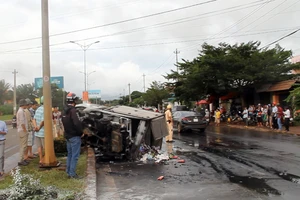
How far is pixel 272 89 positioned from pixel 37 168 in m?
22.4

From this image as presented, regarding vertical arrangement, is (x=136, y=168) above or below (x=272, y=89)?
below

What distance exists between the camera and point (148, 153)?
1012 centimetres

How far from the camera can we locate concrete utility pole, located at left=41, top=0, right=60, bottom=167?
764 centimetres

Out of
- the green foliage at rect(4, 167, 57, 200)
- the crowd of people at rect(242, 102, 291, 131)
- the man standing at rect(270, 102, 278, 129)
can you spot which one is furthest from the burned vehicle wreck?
the man standing at rect(270, 102, 278, 129)

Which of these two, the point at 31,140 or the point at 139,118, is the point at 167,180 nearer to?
the point at 139,118

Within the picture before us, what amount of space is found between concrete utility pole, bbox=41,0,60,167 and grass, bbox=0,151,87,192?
31 cm

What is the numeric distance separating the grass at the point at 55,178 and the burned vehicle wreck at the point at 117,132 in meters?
1.20

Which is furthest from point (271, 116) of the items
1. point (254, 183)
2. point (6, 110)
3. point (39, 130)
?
point (6, 110)

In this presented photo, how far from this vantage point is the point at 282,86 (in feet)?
82.6

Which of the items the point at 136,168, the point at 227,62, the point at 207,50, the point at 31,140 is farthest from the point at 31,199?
the point at 207,50

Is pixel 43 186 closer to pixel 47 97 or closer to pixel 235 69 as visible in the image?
pixel 47 97

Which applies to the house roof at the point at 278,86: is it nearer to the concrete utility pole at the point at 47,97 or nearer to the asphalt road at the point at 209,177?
the asphalt road at the point at 209,177

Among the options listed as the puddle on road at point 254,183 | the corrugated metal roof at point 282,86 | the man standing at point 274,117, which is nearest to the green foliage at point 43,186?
the puddle on road at point 254,183

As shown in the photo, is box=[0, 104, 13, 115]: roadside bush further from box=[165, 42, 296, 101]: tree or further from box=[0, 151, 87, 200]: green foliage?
box=[0, 151, 87, 200]: green foliage
